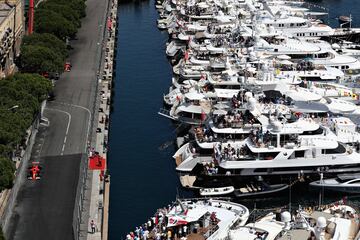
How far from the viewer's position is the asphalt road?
224ft

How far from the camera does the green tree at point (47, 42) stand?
11744 cm

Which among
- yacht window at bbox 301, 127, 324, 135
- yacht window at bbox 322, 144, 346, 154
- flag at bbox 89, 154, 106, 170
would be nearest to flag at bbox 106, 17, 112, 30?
flag at bbox 89, 154, 106, 170

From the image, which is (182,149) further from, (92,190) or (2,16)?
(2,16)

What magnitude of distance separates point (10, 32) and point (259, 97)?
141ft

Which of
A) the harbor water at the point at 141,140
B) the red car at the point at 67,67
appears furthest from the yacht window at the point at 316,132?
the red car at the point at 67,67

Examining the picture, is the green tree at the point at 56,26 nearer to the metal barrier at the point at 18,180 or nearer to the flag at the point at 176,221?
the metal barrier at the point at 18,180

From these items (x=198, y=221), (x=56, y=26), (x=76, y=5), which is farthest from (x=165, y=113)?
(x=76, y=5)

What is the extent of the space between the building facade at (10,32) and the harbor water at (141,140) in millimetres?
16071

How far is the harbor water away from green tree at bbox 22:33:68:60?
9.99 meters

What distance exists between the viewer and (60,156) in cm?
8388

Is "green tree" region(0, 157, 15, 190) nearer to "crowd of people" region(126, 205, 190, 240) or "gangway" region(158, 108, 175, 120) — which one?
"crowd of people" region(126, 205, 190, 240)

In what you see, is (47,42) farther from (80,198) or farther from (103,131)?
(80,198)

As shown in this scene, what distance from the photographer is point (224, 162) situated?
83438mm

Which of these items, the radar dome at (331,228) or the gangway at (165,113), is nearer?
the radar dome at (331,228)
